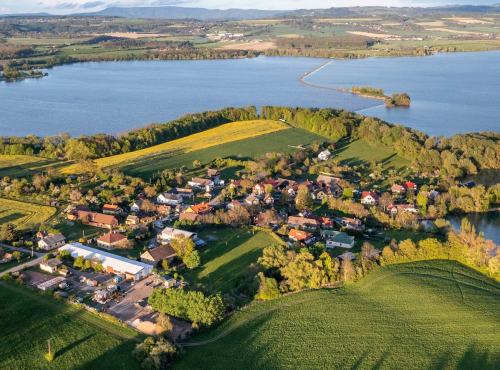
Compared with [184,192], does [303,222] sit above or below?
below

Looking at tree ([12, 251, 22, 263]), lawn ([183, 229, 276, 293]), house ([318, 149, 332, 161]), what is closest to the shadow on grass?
lawn ([183, 229, 276, 293])

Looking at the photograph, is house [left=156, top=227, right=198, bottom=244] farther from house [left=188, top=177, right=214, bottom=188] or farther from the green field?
house [left=188, top=177, right=214, bottom=188]

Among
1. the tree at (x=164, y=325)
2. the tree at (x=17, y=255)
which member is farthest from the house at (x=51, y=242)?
the tree at (x=164, y=325)

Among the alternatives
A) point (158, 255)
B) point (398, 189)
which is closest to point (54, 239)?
point (158, 255)

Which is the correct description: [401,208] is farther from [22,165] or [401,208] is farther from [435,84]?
[435,84]

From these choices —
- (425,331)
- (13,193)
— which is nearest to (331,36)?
(13,193)

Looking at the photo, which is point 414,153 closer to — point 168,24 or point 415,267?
point 415,267
